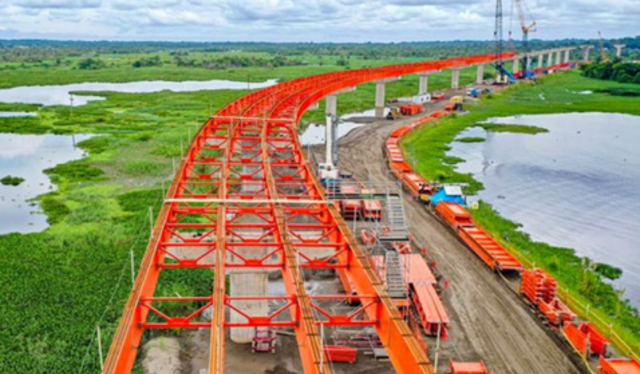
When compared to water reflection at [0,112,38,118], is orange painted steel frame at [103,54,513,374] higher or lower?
higher

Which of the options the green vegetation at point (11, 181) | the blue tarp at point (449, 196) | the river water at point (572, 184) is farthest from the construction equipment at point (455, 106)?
the green vegetation at point (11, 181)

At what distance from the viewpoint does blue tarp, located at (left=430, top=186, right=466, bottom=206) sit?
165 ft

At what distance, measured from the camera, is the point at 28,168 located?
69250mm

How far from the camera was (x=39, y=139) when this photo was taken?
287 ft

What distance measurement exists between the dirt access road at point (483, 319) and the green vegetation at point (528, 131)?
4.54m

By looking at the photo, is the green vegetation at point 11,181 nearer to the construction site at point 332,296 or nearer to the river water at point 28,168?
the river water at point 28,168

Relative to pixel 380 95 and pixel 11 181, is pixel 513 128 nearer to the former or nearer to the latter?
pixel 380 95

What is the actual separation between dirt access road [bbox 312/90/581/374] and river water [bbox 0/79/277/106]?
104550 mm

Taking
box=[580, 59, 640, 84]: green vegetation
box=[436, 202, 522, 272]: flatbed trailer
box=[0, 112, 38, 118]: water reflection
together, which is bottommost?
box=[436, 202, 522, 272]: flatbed trailer

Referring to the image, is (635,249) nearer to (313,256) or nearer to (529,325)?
(529,325)

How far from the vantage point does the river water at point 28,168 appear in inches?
1959

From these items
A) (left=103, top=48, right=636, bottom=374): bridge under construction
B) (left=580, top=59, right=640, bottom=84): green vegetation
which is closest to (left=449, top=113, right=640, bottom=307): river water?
(left=103, top=48, right=636, bottom=374): bridge under construction

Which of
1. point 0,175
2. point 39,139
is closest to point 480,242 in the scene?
point 0,175

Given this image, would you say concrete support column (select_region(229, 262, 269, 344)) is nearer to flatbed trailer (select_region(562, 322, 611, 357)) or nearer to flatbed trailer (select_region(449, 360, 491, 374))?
flatbed trailer (select_region(449, 360, 491, 374))
